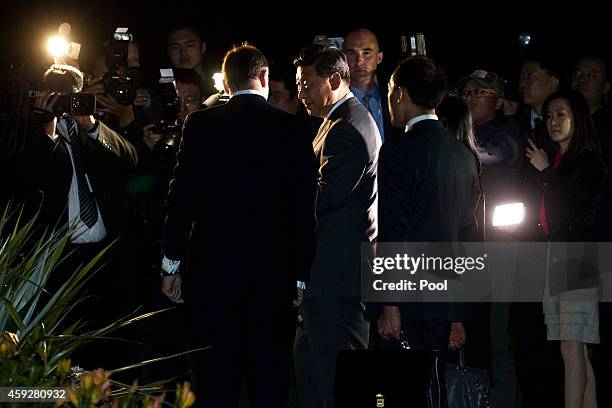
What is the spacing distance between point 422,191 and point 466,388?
954 mm

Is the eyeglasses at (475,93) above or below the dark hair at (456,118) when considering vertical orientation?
above

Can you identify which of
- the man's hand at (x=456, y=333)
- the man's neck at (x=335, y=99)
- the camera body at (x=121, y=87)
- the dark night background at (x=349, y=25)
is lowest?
the man's hand at (x=456, y=333)

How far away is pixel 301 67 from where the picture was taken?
5.79 m

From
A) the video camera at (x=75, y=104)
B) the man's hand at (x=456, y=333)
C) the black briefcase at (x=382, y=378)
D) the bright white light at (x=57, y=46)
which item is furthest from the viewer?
the bright white light at (x=57, y=46)

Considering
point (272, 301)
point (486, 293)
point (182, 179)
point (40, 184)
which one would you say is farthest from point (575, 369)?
point (40, 184)

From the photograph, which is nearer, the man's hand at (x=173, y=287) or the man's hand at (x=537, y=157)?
the man's hand at (x=173, y=287)

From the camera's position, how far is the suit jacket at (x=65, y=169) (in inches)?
243

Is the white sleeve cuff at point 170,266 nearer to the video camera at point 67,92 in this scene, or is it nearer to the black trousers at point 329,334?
the black trousers at point 329,334

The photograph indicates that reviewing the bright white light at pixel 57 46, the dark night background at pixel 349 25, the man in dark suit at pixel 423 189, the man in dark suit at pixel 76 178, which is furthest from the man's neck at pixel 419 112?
the dark night background at pixel 349 25

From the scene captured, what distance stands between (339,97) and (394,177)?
2.15ft

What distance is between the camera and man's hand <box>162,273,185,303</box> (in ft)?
17.1

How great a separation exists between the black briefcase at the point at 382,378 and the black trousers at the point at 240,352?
0.86 feet

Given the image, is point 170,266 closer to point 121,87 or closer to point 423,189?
point 423,189

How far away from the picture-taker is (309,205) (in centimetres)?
515
